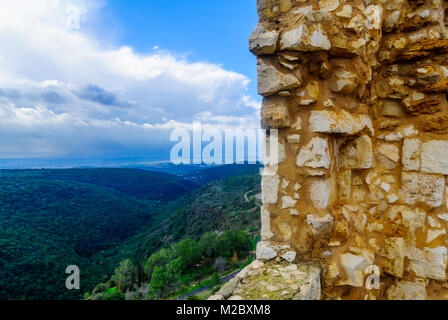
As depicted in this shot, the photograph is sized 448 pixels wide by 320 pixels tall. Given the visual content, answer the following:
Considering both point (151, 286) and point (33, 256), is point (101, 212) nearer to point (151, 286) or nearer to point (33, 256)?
point (33, 256)

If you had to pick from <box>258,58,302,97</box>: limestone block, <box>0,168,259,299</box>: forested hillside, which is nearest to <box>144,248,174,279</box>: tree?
<box>0,168,259,299</box>: forested hillside

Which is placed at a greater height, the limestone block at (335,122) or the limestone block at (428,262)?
the limestone block at (335,122)

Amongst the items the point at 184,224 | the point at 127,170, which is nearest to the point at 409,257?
the point at 184,224

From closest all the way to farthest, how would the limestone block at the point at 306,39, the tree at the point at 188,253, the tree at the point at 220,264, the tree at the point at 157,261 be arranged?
the limestone block at the point at 306,39 → the tree at the point at 157,261 → the tree at the point at 220,264 → the tree at the point at 188,253

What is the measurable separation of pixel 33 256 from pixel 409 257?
3557 cm

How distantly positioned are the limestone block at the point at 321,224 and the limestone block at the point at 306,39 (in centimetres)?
147

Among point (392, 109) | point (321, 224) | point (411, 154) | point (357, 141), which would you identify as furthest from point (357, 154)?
point (321, 224)

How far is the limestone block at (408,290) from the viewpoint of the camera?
6.93ft

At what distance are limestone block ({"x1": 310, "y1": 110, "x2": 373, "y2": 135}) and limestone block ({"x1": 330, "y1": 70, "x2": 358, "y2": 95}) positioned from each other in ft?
0.68

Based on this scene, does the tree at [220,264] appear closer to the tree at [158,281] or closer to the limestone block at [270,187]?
the tree at [158,281]

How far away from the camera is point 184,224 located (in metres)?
41.3

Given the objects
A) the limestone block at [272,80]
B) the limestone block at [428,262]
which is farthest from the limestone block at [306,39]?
the limestone block at [428,262]

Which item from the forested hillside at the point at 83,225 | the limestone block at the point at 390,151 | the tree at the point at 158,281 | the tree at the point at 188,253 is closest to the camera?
the limestone block at the point at 390,151

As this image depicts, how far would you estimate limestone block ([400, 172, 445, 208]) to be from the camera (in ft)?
6.70
